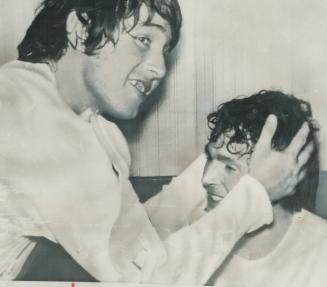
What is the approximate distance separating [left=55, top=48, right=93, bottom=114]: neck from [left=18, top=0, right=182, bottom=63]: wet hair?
35 millimetres

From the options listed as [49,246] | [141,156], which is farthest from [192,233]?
[49,246]

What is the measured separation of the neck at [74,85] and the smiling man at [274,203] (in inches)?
16.9

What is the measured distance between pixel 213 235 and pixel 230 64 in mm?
573

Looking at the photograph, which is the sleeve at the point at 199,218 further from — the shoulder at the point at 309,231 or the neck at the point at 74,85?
the neck at the point at 74,85

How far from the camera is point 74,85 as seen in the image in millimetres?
1968

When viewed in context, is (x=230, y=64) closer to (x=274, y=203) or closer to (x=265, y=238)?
(x=274, y=203)

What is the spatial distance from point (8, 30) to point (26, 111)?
283 millimetres

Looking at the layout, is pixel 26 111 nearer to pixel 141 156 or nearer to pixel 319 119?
pixel 141 156

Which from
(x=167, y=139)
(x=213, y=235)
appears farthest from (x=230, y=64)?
(x=213, y=235)

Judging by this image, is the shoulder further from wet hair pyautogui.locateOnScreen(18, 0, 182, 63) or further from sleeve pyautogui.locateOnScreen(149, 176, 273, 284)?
wet hair pyautogui.locateOnScreen(18, 0, 182, 63)

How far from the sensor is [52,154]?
1954 mm

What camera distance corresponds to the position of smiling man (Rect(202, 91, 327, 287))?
1.94 m

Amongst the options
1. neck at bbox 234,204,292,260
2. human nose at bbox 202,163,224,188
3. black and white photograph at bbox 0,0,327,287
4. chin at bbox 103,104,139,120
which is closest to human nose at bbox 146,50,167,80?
black and white photograph at bbox 0,0,327,287

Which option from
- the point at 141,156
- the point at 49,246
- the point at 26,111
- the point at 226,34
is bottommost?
the point at 49,246
